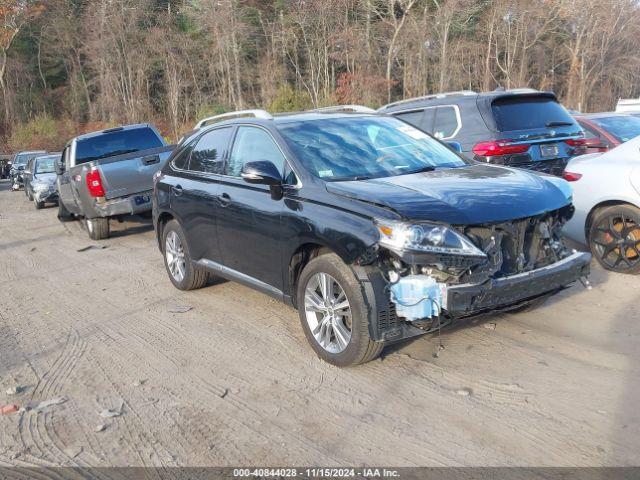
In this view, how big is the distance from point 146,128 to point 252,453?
9569 mm

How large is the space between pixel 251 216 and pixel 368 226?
4.69 feet

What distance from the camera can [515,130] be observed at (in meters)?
8.31

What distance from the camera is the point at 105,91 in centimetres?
4316

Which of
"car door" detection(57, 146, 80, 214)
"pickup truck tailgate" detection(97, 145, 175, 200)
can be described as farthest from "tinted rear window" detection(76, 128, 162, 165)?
"pickup truck tailgate" detection(97, 145, 175, 200)

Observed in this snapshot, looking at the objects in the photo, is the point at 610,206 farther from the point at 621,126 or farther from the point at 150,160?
the point at 150,160

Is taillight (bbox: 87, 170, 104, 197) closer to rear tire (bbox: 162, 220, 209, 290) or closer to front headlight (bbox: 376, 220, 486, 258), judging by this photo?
rear tire (bbox: 162, 220, 209, 290)

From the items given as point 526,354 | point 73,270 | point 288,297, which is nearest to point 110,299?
point 73,270

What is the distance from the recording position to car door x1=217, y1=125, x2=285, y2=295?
4.99 m

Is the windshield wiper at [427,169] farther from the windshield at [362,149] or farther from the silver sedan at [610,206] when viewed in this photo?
the silver sedan at [610,206]

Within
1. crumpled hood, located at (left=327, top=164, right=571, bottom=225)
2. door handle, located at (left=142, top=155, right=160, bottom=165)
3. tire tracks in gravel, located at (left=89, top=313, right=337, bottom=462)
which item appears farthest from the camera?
door handle, located at (left=142, top=155, right=160, bottom=165)

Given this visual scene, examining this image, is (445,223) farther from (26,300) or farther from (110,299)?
(26,300)

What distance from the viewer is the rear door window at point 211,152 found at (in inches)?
231

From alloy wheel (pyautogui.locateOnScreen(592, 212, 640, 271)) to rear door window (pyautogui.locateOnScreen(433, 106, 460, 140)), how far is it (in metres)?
3.01

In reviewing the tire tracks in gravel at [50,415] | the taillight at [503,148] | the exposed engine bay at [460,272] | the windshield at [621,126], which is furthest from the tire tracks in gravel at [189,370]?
the windshield at [621,126]
